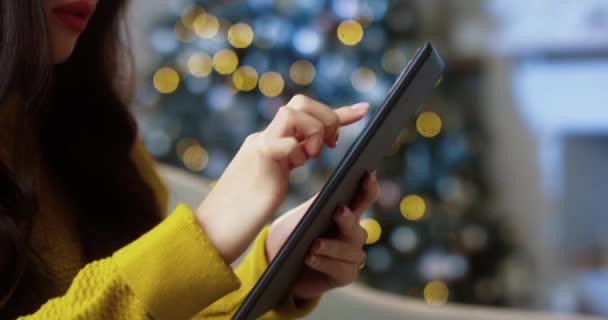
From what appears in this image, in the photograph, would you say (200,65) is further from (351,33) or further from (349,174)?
(349,174)

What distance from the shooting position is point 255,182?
0.67 metres

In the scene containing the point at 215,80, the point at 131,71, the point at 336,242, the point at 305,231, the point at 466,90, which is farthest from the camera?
the point at 466,90

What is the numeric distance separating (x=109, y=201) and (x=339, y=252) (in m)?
0.42

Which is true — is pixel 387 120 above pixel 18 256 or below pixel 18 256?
above

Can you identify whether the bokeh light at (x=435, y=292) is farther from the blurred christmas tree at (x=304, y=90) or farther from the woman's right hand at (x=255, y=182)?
the woman's right hand at (x=255, y=182)

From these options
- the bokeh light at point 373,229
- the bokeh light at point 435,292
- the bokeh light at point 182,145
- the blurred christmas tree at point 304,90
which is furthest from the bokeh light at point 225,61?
the bokeh light at point 435,292

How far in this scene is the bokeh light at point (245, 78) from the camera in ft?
9.41

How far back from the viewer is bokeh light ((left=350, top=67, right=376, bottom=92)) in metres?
2.90

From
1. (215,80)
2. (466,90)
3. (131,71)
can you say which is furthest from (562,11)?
(131,71)

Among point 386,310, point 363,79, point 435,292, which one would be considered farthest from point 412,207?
point 386,310

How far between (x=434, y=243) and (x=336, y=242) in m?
2.19

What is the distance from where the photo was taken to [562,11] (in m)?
3.27

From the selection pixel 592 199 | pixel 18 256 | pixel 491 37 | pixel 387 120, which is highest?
pixel 491 37

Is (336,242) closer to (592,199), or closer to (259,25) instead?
(259,25)
